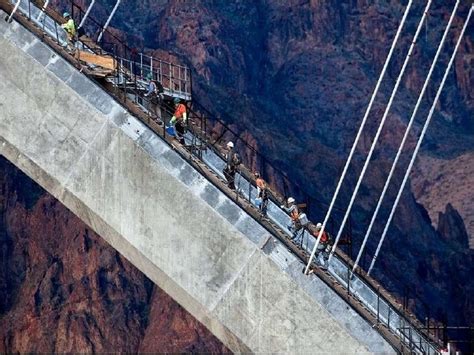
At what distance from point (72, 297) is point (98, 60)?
54724 mm

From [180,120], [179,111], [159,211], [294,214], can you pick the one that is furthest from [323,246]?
[179,111]

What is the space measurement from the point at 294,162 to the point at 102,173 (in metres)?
67.0

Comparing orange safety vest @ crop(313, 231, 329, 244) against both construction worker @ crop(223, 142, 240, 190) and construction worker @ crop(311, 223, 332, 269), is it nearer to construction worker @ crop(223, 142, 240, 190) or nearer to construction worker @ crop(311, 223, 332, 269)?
construction worker @ crop(311, 223, 332, 269)

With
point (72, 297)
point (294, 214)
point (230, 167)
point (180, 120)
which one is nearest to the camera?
point (294, 214)

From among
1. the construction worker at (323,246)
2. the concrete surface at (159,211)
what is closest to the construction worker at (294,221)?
the construction worker at (323,246)

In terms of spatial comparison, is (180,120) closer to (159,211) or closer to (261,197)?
(261,197)

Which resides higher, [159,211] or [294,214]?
[294,214]

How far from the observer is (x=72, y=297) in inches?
3634

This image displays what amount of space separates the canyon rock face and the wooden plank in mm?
49605

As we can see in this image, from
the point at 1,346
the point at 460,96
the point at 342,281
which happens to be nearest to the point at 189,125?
the point at 342,281

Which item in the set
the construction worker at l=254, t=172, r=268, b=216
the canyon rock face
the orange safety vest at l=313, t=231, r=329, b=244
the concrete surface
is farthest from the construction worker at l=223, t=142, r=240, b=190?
the canyon rock face

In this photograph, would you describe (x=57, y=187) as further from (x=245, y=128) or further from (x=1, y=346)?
(x=245, y=128)

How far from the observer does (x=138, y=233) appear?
122 ft

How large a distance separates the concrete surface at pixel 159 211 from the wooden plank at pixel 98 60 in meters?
0.92
